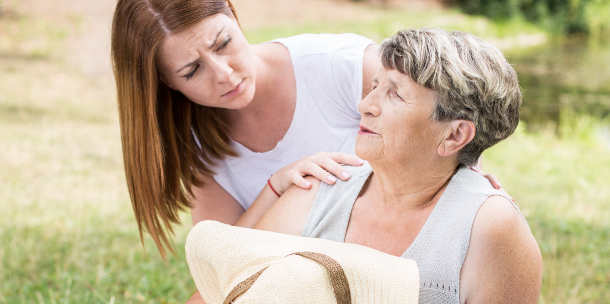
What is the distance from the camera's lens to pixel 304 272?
1.42 meters

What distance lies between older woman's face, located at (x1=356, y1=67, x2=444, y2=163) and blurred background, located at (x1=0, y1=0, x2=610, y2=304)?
1.06 ft

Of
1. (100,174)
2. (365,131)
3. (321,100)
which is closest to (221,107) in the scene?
(321,100)

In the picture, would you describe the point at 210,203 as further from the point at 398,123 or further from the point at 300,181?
the point at 398,123

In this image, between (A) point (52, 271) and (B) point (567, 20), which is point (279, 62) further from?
(B) point (567, 20)

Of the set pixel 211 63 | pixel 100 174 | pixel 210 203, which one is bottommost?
pixel 100 174

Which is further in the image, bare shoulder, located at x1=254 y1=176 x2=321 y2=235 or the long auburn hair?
the long auburn hair

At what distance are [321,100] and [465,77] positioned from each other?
1.06 metres

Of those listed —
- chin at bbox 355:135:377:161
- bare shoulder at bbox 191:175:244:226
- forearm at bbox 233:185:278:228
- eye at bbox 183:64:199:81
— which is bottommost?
bare shoulder at bbox 191:175:244:226

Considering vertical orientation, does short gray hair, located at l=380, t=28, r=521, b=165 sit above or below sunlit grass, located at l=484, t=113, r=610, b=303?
above

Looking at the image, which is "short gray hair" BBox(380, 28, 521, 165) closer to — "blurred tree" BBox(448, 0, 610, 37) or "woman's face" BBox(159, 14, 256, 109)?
"woman's face" BBox(159, 14, 256, 109)

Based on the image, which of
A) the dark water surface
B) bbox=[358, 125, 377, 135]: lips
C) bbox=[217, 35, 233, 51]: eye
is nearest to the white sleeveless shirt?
bbox=[217, 35, 233, 51]: eye

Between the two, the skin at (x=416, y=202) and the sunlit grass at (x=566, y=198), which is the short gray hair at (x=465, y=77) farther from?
the sunlit grass at (x=566, y=198)

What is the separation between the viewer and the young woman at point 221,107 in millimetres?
2217

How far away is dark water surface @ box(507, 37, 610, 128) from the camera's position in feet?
30.6
